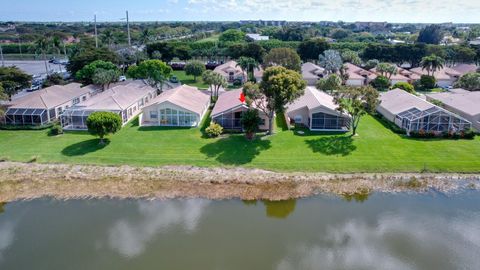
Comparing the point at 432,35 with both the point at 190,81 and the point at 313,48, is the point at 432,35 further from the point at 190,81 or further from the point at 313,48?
the point at 190,81

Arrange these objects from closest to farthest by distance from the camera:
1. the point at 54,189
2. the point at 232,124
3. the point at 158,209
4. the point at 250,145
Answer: the point at 158,209 < the point at 54,189 < the point at 250,145 < the point at 232,124

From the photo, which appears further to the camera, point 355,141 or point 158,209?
point 355,141

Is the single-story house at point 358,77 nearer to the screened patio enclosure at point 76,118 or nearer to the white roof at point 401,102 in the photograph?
the white roof at point 401,102

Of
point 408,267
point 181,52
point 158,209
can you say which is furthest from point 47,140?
point 181,52

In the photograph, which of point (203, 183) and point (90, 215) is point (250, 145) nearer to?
point (203, 183)

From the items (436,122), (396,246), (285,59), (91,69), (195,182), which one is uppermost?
(285,59)

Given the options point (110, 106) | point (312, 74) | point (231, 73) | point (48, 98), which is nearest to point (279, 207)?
point (110, 106)

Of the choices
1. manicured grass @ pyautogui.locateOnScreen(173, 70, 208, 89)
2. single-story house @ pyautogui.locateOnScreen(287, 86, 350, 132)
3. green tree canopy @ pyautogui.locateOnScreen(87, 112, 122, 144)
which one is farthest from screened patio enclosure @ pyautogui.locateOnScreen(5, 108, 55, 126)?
manicured grass @ pyautogui.locateOnScreen(173, 70, 208, 89)
